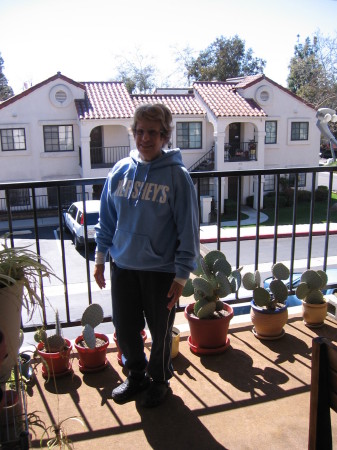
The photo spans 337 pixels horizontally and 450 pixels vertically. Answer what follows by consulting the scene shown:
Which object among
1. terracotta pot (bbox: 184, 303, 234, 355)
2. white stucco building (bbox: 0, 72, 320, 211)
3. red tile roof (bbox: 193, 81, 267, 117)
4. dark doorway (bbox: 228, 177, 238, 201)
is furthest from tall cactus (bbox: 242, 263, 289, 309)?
dark doorway (bbox: 228, 177, 238, 201)

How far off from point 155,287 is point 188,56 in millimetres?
37306

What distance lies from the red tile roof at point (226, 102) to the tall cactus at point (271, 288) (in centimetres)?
1794

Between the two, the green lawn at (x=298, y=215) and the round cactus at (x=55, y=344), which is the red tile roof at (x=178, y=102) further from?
the round cactus at (x=55, y=344)

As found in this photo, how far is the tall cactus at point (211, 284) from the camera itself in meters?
2.47

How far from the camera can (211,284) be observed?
8.21 ft

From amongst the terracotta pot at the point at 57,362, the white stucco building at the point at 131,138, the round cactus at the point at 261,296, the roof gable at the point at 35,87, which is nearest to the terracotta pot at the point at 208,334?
the round cactus at the point at 261,296

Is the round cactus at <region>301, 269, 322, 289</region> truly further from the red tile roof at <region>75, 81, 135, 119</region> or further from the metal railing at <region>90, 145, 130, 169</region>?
the metal railing at <region>90, 145, 130, 169</region>

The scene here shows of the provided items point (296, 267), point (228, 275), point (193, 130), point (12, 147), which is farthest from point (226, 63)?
point (228, 275)

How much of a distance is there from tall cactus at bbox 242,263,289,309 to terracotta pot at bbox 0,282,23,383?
147cm

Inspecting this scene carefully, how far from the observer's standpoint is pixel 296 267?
1102cm

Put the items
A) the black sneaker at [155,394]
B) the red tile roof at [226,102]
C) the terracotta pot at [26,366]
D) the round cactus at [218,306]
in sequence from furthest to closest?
the red tile roof at [226,102], the round cactus at [218,306], the terracotta pot at [26,366], the black sneaker at [155,394]

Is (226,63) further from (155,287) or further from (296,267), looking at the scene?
(155,287)

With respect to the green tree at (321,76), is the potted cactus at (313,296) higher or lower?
lower

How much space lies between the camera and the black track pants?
6.66ft
